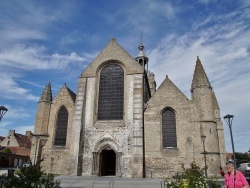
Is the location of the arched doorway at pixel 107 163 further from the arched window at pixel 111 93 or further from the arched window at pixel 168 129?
the arched window at pixel 168 129

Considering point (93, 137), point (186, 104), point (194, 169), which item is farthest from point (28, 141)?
point (194, 169)

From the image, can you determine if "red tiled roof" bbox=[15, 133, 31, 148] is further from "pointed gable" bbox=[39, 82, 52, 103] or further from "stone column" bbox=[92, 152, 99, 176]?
"stone column" bbox=[92, 152, 99, 176]

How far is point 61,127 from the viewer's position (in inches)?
1035

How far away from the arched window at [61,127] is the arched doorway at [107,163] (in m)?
4.79

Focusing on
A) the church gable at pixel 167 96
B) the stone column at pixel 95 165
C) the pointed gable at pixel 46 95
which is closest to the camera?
the stone column at pixel 95 165

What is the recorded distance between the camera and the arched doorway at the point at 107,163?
2352 centimetres

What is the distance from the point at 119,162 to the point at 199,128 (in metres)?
8.35

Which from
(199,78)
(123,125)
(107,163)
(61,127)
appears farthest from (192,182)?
(61,127)

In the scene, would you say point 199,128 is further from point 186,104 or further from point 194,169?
point 194,169

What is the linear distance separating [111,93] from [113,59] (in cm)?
394

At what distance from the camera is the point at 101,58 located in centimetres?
2641

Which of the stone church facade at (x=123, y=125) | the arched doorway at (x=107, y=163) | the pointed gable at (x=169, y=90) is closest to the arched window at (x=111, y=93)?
the stone church facade at (x=123, y=125)

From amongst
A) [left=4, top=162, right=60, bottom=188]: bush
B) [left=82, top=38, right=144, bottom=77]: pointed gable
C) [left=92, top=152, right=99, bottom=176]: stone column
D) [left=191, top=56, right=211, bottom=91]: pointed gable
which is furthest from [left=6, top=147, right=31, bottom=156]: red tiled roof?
[left=4, top=162, right=60, bottom=188]: bush

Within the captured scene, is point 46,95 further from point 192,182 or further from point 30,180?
point 192,182
